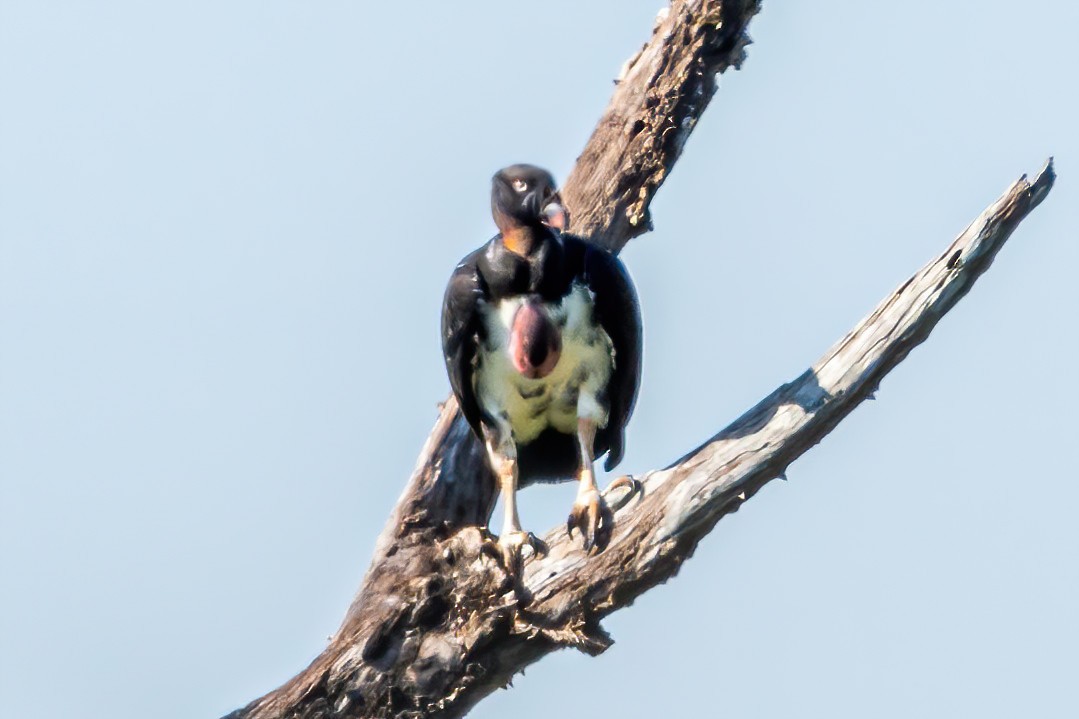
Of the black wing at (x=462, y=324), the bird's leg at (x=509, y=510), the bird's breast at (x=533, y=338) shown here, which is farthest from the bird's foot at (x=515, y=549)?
the black wing at (x=462, y=324)

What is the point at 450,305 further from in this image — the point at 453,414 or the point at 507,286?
the point at 453,414

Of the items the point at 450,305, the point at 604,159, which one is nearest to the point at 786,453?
the point at 450,305

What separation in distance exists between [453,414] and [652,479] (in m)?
2.22

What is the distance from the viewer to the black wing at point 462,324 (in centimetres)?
856

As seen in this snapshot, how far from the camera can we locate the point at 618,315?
865cm

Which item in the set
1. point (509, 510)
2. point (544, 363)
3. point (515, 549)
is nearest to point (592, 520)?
point (515, 549)

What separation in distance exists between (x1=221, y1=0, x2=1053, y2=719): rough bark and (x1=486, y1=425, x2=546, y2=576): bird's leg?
0.24ft

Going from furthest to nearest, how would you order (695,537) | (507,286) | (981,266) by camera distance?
(507,286) < (695,537) < (981,266)

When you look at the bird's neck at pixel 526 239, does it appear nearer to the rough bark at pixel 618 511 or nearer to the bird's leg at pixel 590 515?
the bird's leg at pixel 590 515

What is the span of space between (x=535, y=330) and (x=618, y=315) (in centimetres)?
49

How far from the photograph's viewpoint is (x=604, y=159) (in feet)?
33.4

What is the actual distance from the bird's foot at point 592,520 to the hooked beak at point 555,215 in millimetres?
1371

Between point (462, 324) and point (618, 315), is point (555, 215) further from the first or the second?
point (462, 324)

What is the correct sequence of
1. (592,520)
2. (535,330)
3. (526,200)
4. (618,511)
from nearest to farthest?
(618,511), (592,520), (535,330), (526,200)
